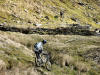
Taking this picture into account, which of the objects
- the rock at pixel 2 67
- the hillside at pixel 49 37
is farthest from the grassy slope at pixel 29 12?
the rock at pixel 2 67

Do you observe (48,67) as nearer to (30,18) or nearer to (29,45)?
(29,45)

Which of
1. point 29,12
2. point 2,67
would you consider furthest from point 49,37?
point 29,12

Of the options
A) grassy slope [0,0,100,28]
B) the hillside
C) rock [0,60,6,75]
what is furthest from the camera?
grassy slope [0,0,100,28]

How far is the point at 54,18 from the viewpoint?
52938 millimetres

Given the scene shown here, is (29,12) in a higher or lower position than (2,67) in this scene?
higher

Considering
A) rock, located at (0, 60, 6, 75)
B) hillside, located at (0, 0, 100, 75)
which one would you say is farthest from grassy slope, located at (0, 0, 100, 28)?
rock, located at (0, 60, 6, 75)

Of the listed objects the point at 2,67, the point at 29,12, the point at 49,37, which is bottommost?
the point at 49,37

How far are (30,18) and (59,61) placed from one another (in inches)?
1425

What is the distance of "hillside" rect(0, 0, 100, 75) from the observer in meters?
9.48

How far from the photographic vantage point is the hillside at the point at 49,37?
31.1 feet

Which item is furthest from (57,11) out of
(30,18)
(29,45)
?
(29,45)

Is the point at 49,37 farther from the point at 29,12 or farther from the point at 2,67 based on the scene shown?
the point at 29,12

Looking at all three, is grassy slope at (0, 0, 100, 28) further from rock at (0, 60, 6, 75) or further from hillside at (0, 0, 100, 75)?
rock at (0, 60, 6, 75)

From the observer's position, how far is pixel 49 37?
2242cm
